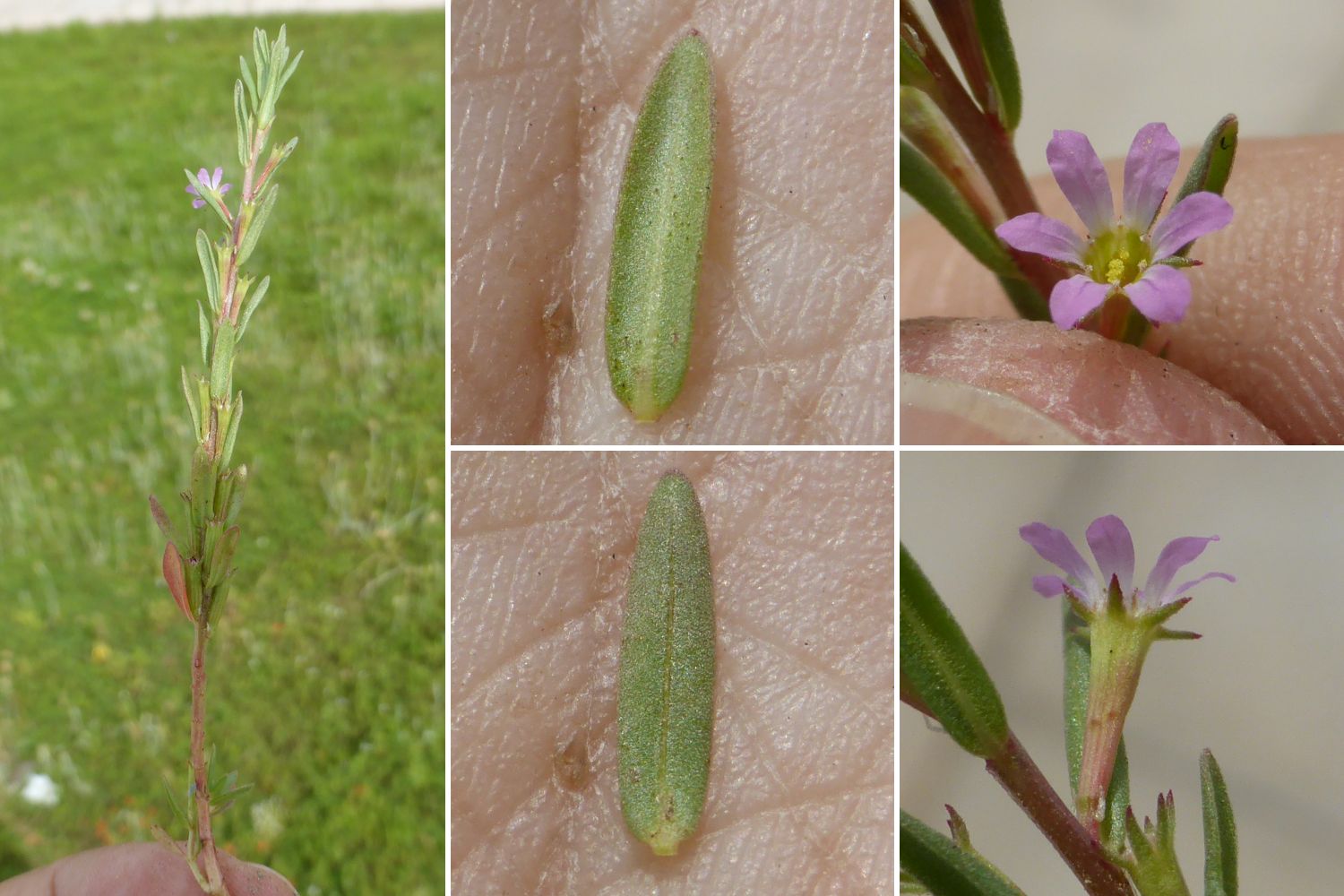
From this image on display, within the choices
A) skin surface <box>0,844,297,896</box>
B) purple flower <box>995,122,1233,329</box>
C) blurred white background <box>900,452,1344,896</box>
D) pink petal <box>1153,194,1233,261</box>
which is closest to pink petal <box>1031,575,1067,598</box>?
purple flower <box>995,122,1233,329</box>

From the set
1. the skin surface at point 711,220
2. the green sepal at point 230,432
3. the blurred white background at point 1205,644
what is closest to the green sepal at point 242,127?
the green sepal at point 230,432

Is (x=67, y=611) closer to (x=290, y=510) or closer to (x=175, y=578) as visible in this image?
(x=290, y=510)

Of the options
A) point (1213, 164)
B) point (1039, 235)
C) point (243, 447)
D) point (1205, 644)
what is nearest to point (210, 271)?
point (1039, 235)

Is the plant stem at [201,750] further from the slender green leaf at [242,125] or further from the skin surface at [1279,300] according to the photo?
the skin surface at [1279,300]

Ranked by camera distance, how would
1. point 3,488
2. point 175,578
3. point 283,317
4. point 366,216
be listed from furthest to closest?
point 366,216 < point 283,317 < point 3,488 < point 175,578

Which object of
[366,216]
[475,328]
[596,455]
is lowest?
[596,455]

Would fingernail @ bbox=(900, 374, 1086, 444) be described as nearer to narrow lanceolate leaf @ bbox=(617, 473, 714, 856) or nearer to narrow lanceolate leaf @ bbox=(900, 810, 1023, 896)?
Result: narrow lanceolate leaf @ bbox=(617, 473, 714, 856)

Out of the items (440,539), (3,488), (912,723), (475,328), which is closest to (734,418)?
(475,328)
